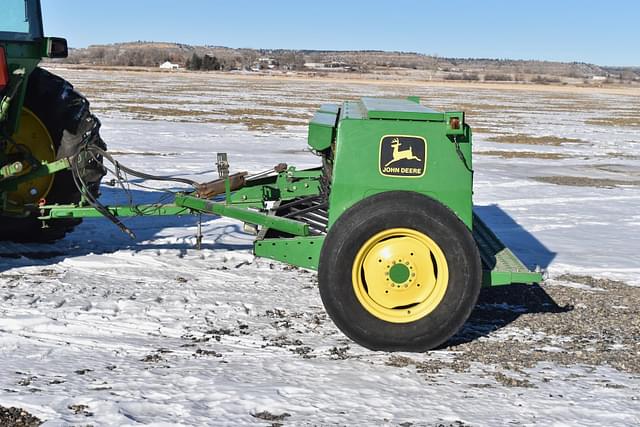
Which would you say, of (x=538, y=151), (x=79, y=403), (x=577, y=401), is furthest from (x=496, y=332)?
(x=538, y=151)

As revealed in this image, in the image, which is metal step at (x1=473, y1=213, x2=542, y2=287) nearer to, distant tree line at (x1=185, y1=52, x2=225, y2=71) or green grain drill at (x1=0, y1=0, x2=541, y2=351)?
green grain drill at (x1=0, y1=0, x2=541, y2=351)

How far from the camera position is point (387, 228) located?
4578 millimetres

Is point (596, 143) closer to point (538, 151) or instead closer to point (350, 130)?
point (538, 151)

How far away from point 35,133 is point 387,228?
355 cm

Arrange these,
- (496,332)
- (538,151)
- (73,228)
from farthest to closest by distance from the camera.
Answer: (538,151), (73,228), (496,332)

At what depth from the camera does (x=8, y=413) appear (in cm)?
362

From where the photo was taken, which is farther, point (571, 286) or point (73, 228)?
point (73, 228)

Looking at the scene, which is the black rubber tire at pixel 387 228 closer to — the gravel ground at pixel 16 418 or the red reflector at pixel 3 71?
the gravel ground at pixel 16 418

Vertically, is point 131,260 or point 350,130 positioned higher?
point 350,130

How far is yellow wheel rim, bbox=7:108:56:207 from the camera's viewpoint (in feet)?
21.5

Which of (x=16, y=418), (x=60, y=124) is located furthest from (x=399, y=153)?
(x=60, y=124)

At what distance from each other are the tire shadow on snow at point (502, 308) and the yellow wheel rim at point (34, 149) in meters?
3.71

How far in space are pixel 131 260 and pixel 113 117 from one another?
17.0 m

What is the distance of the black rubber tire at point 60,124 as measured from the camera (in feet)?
21.2
